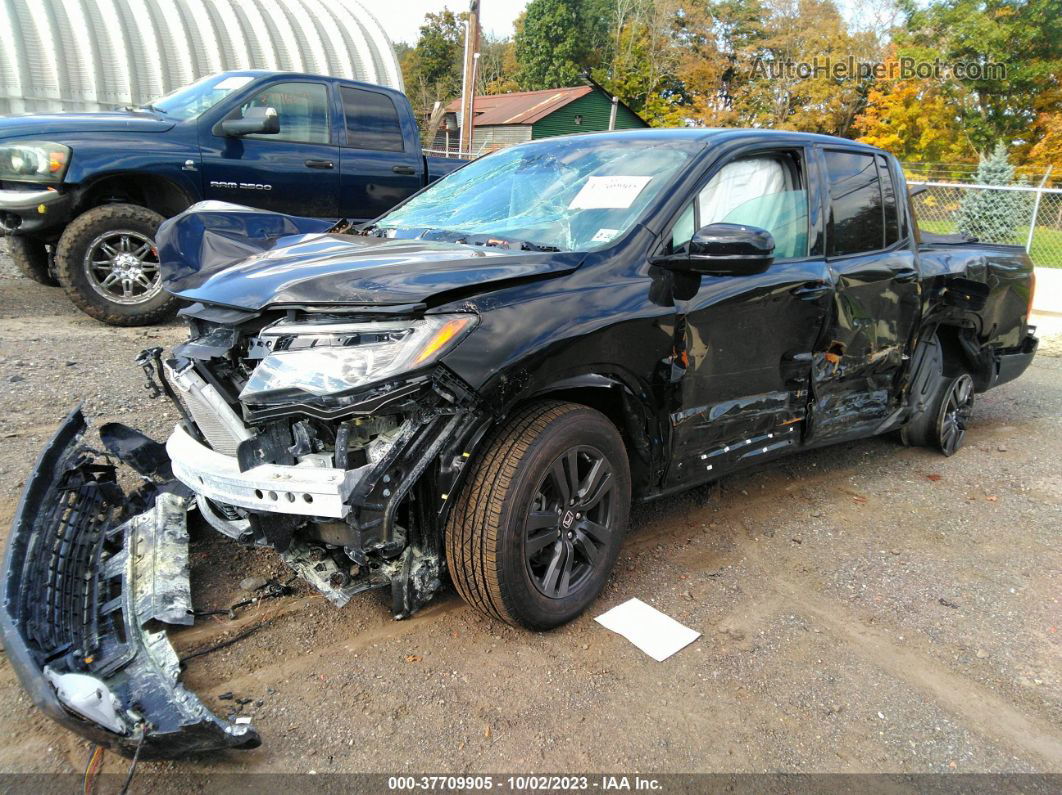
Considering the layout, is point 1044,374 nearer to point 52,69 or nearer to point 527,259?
point 527,259

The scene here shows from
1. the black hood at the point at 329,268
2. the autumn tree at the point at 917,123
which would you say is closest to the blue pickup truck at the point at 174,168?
the black hood at the point at 329,268

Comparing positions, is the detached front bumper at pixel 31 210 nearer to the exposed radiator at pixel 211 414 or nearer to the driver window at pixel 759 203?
the exposed radiator at pixel 211 414

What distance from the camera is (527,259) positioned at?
2.66 m

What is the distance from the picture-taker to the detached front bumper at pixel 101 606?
191 centimetres

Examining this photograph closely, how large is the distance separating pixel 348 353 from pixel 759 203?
7.26 feet

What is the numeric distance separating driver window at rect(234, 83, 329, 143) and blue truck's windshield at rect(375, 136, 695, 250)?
380 centimetres

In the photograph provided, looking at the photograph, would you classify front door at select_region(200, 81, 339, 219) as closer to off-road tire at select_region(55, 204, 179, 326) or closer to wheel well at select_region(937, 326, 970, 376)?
off-road tire at select_region(55, 204, 179, 326)

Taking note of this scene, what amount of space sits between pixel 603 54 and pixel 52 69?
47.7 metres

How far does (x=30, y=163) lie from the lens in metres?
5.88

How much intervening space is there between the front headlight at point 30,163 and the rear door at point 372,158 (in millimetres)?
2398

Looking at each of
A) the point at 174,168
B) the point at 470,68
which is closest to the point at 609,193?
the point at 174,168

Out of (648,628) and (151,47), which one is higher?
(151,47)

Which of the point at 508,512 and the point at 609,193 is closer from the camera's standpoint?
the point at 508,512

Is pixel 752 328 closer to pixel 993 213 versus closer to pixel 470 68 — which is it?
pixel 993 213
